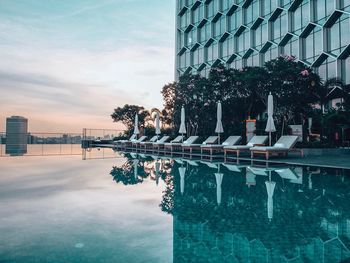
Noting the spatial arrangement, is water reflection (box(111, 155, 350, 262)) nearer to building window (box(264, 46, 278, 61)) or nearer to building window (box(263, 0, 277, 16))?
building window (box(264, 46, 278, 61))

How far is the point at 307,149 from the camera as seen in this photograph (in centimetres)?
1427

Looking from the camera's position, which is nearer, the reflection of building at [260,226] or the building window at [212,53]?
the reflection of building at [260,226]


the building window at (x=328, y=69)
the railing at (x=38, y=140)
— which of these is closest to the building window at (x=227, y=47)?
the building window at (x=328, y=69)

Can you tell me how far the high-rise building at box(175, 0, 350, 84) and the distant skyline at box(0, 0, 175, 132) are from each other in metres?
7.90

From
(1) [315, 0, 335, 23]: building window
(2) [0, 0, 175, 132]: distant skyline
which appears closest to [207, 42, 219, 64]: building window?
(2) [0, 0, 175, 132]: distant skyline

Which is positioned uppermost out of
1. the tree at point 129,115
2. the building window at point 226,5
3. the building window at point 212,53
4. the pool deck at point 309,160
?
the building window at point 226,5

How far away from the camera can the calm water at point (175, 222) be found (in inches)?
100

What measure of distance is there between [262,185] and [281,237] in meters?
3.41

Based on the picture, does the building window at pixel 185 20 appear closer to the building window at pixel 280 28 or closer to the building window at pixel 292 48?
the building window at pixel 280 28

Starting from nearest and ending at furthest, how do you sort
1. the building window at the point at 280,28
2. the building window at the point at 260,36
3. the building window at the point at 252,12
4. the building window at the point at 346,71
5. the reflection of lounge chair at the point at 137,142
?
1. the building window at the point at 346,71
2. the reflection of lounge chair at the point at 137,142
3. the building window at the point at 280,28
4. the building window at the point at 260,36
5. the building window at the point at 252,12

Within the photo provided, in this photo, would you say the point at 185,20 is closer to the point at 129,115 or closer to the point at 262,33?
the point at 262,33

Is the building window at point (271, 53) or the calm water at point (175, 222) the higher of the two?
the building window at point (271, 53)

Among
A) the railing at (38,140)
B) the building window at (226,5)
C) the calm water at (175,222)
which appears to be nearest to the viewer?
the calm water at (175,222)

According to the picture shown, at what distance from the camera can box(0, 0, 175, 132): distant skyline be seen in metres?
14.9
